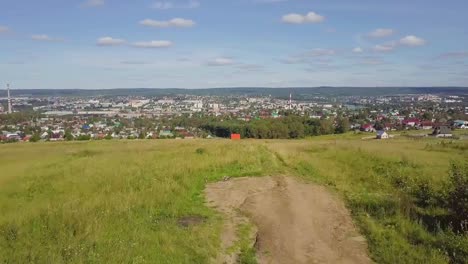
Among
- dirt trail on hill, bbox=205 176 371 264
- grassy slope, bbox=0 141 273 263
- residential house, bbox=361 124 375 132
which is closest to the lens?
grassy slope, bbox=0 141 273 263

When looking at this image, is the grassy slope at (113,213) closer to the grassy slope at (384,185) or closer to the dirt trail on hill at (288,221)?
the dirt trail on hill at (288,221)

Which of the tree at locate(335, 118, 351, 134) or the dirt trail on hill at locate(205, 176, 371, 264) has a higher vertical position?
the dirt trail on hill at locate(205, 176, 371, 264)

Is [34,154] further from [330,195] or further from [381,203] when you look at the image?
[381,203]

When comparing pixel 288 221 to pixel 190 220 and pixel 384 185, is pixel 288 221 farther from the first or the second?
pixel 384 185

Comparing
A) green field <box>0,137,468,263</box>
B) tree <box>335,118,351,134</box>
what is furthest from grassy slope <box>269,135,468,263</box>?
tree <box>335,118,351,134</box>

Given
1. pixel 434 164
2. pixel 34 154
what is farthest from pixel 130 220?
pixel 34 154

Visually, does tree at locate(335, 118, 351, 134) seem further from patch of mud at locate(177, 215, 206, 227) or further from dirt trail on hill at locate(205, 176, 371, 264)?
patch of mud at locate(177, 215, 206, 227)
